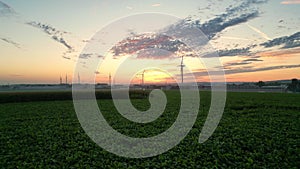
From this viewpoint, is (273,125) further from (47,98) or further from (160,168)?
(47,98)

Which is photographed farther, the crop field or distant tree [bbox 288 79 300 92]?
distant tree [bbox 288 79 300 92]

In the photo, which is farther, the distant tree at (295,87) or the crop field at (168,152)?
the distant tree at (295,87)

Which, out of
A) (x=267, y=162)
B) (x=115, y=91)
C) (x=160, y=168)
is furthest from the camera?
(x=115, y=91)

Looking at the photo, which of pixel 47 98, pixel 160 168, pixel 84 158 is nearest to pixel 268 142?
pixel 160 168

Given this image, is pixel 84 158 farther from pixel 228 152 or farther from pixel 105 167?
pixel 228 152

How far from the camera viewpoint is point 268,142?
7.36m

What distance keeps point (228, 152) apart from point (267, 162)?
1.02 m

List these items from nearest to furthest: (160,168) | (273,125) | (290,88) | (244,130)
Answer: (160,168) < (244,130) < (273,125) < (290,88)

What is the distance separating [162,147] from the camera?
7027 millimetres

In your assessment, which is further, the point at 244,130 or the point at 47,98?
the point at 47,98

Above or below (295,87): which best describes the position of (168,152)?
below

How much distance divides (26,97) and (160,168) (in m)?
24.0

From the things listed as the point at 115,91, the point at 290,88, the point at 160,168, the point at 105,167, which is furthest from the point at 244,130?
the point at 290,88

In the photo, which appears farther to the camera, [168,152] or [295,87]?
[295,87]
